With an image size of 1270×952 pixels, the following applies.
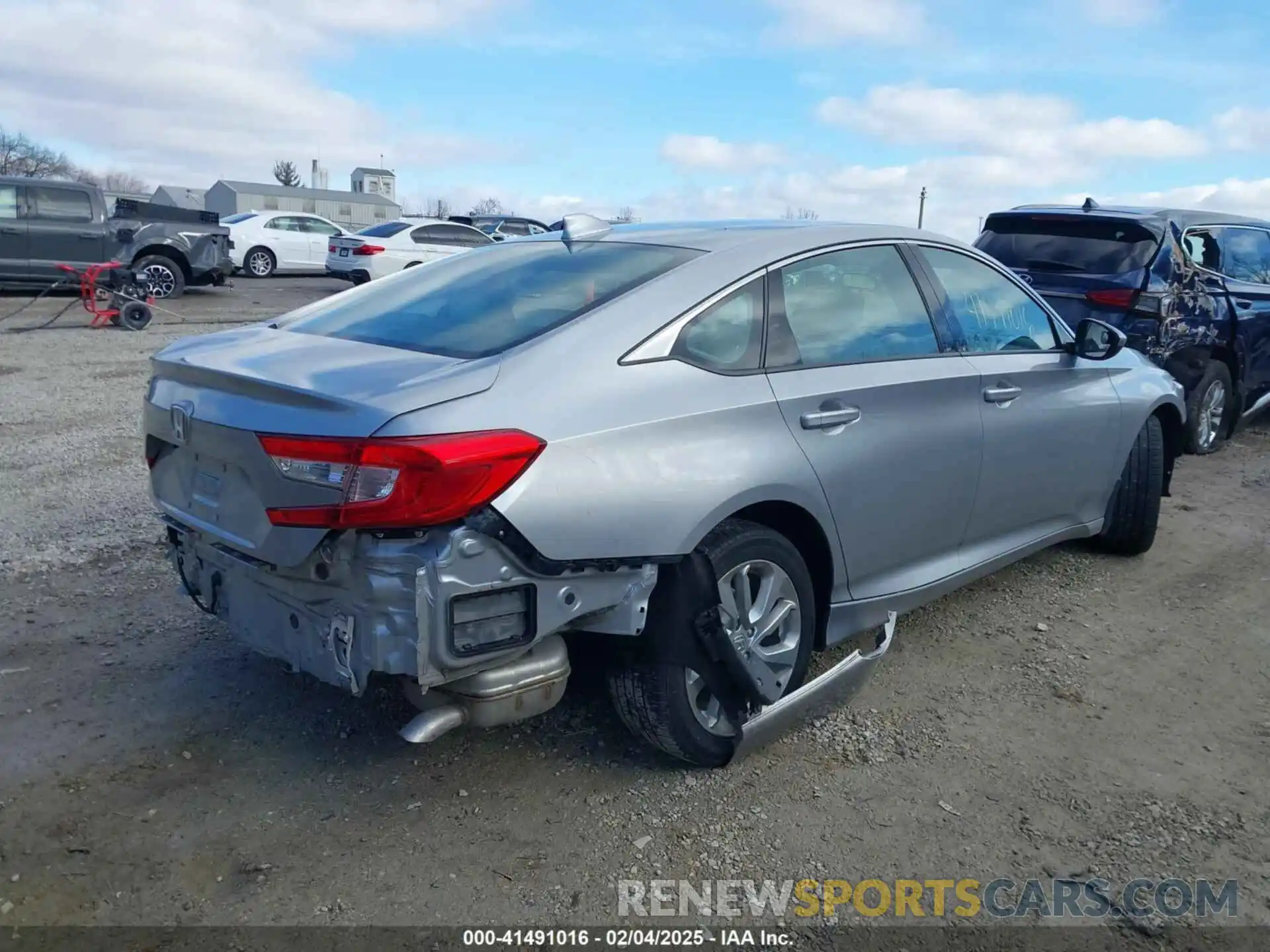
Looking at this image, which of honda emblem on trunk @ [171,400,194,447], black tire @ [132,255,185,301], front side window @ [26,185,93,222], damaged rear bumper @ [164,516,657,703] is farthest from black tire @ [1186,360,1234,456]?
front side window @ [26,185,93,222]

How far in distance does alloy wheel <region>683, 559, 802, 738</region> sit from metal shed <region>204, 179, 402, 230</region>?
57915 mm

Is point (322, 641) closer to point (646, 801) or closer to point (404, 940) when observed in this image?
point (404, 940)

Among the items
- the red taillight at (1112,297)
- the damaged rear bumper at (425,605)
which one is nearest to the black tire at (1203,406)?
the red taillight at (1112,297)

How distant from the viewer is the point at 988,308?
4246mm

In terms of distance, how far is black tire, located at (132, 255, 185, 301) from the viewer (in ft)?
50.6

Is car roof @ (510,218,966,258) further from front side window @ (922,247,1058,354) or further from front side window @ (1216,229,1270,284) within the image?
front side window @ (1216,229,1270,284)

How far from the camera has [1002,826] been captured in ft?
9.62

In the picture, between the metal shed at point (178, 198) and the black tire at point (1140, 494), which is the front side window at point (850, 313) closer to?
the black tire at point (1140, 494)

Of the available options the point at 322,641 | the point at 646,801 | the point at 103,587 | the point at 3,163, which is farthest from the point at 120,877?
the point at 3,163

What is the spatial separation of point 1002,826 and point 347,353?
7.62 feet

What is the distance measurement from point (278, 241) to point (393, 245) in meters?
4.85

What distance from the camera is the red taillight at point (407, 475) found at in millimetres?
2447

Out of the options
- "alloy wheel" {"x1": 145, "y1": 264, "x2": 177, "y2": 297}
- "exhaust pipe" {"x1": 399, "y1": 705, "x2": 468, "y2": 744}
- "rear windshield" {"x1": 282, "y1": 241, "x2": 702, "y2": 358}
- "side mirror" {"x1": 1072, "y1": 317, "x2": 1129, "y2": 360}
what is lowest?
"exhaust pipe" {"x1": 399, "y1": 705, "x2": 468, "y2": 744}

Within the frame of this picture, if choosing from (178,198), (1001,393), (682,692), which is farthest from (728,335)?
(178,198)
